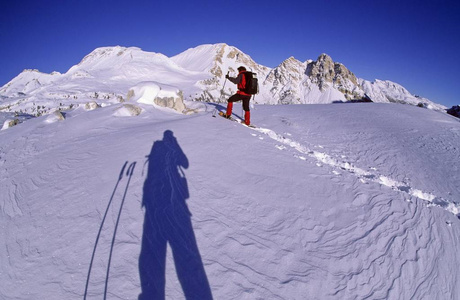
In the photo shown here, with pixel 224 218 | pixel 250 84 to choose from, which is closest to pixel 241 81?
pixel 250 84

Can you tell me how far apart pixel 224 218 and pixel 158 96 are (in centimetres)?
917

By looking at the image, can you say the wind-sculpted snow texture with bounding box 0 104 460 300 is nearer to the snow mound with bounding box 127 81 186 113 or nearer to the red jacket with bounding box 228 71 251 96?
the red jacket with bounding box 228 71 251 96

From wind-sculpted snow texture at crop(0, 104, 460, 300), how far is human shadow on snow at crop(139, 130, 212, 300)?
0.02 m

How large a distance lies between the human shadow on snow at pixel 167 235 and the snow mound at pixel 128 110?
5.36m

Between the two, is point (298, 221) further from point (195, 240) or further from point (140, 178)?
point (140, 178)

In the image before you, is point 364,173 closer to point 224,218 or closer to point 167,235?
point 224,218

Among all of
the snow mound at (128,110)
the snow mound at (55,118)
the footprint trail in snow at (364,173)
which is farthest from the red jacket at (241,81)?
the snow mound at (55,118)

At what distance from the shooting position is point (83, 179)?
5.03 m

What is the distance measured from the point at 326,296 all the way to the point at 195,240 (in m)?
1.89

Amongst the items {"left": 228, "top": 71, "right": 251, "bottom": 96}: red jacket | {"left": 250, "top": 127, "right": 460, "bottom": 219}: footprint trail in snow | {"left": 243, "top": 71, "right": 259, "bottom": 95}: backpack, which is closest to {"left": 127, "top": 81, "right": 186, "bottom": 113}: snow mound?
{"left": 228, "top": 71, "right": 251, "bottom": 96}: red jacket

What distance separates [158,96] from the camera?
37.9 feet

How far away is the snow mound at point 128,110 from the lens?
9805mm

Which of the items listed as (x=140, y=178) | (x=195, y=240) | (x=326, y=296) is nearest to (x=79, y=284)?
(x=195, y=240)

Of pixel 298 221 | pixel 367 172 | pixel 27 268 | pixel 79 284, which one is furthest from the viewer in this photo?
pixel 367 172
